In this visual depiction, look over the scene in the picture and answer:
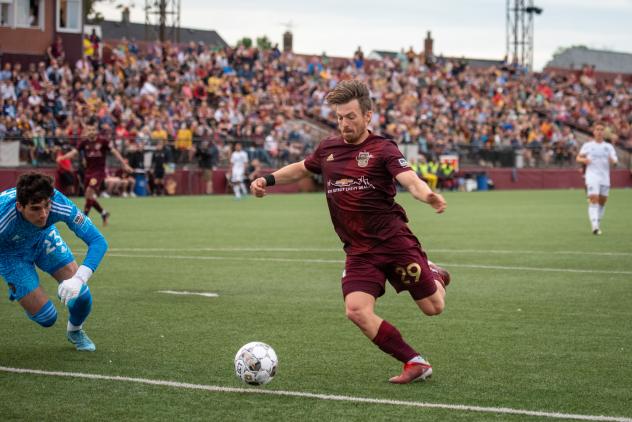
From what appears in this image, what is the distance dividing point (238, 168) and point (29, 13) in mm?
10986

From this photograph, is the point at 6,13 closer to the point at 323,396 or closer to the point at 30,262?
the point at 30,262

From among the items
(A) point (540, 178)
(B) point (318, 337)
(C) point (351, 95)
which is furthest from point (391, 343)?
(A) point (540, 178)

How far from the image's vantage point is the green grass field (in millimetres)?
6160

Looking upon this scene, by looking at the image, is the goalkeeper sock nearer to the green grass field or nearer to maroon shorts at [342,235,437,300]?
the green grass field

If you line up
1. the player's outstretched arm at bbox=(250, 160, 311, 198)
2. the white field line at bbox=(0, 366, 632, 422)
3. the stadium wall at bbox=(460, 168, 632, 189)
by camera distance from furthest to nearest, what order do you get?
the stadium wall at bbox=(460, 168, 632, 189) < the player's outstretched arm at bbox=(250, 160, 311, 198) < the white field line at bbox=(0, 366, 632, 422)

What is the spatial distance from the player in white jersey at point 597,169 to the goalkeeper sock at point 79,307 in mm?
14330

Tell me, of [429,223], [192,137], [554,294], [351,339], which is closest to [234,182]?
[192,137]

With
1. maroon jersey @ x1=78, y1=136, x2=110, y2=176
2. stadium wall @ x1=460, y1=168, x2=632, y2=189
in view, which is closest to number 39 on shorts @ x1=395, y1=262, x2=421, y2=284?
maroon jersey @ x1=78, y1=136, x2=110, y2=176

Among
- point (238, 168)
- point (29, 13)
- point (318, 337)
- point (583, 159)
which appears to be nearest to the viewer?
point (318, 337)

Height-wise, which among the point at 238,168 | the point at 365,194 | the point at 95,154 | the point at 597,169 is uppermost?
the point at 365,194

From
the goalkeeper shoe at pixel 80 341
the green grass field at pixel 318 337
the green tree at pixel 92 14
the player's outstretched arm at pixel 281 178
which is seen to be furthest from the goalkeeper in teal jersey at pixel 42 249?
the green tree at pixel 92 14

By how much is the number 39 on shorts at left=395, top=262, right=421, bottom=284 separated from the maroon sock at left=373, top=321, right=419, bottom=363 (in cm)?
37

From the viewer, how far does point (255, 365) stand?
6.56 meters

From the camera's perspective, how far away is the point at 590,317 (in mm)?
9648
